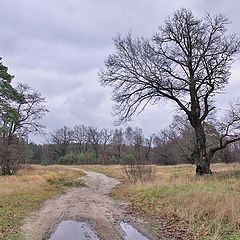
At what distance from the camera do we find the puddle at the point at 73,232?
10.2 m

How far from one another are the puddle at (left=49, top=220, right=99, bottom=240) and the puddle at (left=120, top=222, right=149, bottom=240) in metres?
0.94

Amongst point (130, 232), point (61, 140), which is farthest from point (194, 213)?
point (61, 140)

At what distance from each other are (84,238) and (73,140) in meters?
108

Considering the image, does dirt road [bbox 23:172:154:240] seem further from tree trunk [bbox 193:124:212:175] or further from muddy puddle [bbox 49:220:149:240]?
tree trunk [bbox 193:124:212:175]

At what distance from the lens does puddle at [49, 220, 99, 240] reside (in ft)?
33.5

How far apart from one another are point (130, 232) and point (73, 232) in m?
1.69

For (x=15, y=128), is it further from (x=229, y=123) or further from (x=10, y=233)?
(x=10, y=233)

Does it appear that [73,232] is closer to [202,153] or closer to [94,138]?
[202,153]

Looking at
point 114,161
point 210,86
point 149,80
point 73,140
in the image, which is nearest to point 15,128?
point 149,80

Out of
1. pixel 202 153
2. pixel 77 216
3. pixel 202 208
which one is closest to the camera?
pixel 202 208

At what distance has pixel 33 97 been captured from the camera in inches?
1727

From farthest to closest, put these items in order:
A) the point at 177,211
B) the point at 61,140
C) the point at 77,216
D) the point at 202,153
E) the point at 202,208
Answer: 1. the point at 61,140
2. the point at 202,153
3. the point at 77,216
4. the point at 177,211
5. the point at 202,208

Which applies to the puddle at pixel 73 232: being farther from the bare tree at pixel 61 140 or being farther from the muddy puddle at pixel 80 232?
the bare tree at pixel 61 140

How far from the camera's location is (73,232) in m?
11.0
